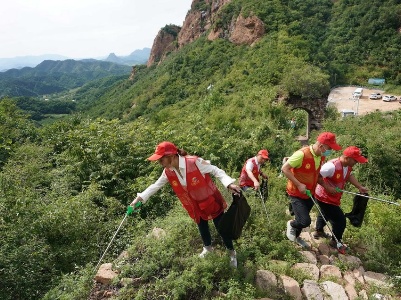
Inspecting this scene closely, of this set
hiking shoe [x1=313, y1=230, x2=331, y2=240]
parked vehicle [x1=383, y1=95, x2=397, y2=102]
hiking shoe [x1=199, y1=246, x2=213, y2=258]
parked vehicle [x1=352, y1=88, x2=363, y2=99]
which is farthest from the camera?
parked vehicle [x1=352, y1=88, x2=363, y2=99]

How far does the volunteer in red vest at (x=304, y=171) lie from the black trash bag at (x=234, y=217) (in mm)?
1014

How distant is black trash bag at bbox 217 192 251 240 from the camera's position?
339cm

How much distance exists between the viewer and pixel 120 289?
3482mm

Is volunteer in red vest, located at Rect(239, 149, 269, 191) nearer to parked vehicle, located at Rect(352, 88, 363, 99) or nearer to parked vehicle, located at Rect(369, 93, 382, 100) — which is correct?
parked vehicle, located at Rect(352, 88, 363, 99)

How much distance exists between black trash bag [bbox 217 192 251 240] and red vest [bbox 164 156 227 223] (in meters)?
0.21

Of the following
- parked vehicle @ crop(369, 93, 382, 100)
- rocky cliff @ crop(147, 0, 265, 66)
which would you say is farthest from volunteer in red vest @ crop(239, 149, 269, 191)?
parked vehicle @ crop(369, 93, 382, 100)

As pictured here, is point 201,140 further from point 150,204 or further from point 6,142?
point 6,142

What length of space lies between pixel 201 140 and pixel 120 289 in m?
5.02

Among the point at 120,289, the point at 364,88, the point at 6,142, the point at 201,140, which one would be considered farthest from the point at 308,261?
the point at 364,88

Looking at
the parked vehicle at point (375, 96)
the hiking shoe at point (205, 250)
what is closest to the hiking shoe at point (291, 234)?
the hiking shoe at point (205, 250)

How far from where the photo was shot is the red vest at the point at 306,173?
413cm

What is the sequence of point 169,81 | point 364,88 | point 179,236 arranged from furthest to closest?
1. point 169,81
2. point 364,88
3. point 179,236

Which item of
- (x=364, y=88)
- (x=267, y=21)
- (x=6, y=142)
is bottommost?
(x=364, y=88)

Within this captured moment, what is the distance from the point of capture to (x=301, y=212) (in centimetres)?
429
